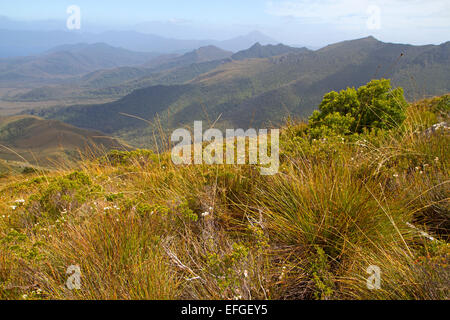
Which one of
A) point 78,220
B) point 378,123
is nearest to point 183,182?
point 78,220

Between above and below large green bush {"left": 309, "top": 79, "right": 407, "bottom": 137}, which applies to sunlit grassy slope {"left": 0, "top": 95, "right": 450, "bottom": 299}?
below

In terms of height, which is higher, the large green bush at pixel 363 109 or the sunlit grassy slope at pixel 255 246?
the large green bush at pixel 363 109

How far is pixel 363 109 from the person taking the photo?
7.16m

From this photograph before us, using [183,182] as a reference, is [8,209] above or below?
below

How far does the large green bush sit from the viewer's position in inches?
242

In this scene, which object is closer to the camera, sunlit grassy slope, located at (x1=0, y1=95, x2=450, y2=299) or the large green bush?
sunlit grassy slope, located at (x1=0, y1=95, x2=450, y2=299)

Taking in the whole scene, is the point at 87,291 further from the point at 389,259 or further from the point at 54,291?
the point at 389,259

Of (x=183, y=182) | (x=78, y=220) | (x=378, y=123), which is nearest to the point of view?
(x=78, y=220)

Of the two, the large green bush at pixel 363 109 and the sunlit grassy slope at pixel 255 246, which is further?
the large green bush at pixel 363 109

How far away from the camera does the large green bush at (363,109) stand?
6.15 metres

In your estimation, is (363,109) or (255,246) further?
(363,109)

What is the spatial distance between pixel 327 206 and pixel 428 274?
0.77 m

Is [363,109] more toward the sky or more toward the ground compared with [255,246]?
more toward the sky
